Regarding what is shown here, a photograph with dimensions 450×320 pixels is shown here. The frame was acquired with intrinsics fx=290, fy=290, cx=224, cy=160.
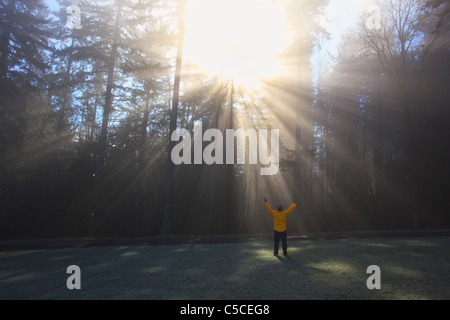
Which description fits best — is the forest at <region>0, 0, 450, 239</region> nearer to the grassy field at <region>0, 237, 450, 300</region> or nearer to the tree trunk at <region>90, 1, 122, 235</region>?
the tree trunk at <region>90, 1, 122, 235</region>

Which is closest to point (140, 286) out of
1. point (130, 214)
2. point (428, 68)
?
point (130, 214)

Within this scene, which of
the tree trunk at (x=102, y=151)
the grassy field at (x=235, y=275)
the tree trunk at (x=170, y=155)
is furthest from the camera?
the tree trunk at (x=102, y=151)

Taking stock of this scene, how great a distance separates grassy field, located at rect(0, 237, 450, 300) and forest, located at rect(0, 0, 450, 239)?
985cm

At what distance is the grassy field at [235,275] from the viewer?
5.68 meters

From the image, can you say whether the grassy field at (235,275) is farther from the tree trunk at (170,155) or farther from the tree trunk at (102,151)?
the tree trunk at (102,151)

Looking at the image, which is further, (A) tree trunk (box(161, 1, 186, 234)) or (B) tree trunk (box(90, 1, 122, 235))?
(B) tree trunk (box(90, 1, 122, 235))

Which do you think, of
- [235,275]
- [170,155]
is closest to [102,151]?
[170,155]

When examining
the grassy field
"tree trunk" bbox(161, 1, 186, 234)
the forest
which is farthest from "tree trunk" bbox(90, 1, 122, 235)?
the grassy field

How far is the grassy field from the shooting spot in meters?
5.68

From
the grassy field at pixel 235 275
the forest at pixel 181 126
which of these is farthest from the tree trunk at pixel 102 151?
the grassy field at pixel 235 275

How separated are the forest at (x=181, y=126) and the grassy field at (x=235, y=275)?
9.85 meters

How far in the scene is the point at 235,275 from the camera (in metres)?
7.12

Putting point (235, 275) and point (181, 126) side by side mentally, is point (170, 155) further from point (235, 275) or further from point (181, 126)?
point (235, 275)
